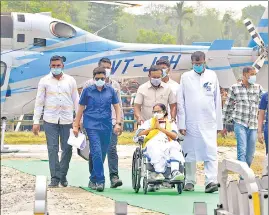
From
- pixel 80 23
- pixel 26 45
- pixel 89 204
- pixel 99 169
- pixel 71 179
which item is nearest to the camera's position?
pixel 89 204

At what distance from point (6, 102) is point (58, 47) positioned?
1.74 m

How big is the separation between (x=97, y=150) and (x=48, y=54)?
36.3 ft

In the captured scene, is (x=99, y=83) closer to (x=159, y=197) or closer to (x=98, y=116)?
(x=98, y=116)

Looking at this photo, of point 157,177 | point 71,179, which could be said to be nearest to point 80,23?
point 71,179

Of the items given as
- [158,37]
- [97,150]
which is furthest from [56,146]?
[158,37]

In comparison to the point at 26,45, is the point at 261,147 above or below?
below

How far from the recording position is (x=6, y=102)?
24875 millimetres

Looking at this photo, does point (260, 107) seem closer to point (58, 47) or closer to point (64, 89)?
point (64, 89)

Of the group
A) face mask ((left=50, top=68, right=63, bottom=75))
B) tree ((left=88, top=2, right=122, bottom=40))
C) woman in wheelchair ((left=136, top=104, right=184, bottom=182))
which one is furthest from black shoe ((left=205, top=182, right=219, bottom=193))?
tree ((left=88, top=2, right=122, bottom=40))

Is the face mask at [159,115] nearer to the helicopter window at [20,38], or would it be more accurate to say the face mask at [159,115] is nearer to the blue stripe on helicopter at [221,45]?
the helicopter window at [20,38]

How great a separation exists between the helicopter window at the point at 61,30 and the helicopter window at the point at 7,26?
0.94 metres

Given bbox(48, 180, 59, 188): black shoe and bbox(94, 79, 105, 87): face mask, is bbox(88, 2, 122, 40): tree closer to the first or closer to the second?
bbox(48, 180, 59, 188): black shoe

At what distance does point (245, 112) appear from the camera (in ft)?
48.2

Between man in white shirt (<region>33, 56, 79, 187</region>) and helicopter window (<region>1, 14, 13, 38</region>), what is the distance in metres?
9.91
